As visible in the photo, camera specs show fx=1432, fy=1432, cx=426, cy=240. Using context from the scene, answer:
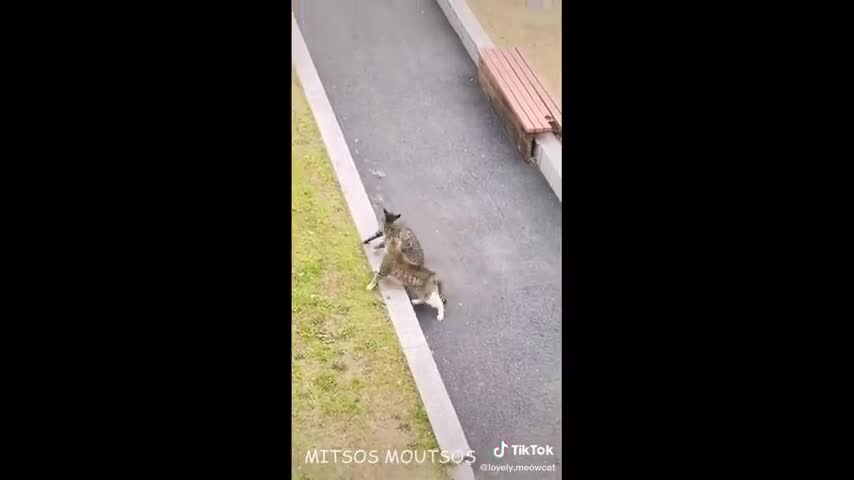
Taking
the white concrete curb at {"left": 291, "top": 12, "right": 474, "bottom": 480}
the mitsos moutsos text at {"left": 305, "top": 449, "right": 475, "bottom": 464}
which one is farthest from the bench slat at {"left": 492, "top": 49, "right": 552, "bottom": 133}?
the mitsos moutsos text at {"left": 305, "top": 449, "right": 475, "bottom": 464}

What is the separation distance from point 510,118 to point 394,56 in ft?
2.30

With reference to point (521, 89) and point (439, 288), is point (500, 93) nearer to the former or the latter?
point (521, 89)

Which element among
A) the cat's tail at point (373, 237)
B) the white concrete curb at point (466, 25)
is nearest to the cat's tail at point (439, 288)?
the cat's tail at point (373, 237)

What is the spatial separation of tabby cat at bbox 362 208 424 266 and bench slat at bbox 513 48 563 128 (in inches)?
38.3

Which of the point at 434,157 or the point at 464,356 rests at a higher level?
the point at 434,157

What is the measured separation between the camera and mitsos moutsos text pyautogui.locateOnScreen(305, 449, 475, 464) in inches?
276

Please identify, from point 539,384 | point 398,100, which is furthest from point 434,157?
point 539,384

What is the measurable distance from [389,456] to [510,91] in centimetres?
205

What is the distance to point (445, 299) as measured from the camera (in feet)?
24.0

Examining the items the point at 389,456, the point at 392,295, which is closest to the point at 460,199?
the point at 392,295

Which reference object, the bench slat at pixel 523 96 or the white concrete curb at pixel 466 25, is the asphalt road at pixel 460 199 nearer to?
the white concrete curb at pixel 466 25

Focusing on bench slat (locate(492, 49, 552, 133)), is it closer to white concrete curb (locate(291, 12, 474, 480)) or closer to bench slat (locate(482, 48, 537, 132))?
bench slat (locate(482, 48, 537, 132))

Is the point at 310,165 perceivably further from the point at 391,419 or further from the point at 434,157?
the point at 391,419

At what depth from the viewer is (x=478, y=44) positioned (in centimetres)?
771
